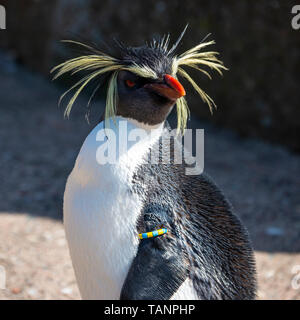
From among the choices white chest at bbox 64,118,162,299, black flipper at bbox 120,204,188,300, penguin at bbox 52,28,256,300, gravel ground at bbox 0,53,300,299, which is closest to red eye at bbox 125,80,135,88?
penguin at bbox 52,28,256,300

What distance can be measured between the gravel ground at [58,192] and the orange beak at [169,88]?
140 centimetres

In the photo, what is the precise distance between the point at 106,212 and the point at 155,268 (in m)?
0.27

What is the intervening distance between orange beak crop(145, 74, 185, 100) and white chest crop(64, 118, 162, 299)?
22cm

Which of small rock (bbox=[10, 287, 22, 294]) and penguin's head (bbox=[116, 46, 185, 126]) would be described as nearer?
penguin's head (bbox=[116, 46, 185, 126])

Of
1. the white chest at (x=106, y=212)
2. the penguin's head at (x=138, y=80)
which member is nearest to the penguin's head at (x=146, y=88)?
the penguin's head at (x=138, y=80)

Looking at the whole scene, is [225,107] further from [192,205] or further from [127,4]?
[192,205]

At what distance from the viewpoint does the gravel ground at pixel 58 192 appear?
2922mm

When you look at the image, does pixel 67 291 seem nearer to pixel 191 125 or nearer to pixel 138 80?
pixel 138 80

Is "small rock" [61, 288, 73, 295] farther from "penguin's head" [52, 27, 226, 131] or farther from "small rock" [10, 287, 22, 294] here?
"penguin's head" [52, 27, 226, 131]

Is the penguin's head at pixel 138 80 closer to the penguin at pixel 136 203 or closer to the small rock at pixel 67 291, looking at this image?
the penguin at pixel 136 203

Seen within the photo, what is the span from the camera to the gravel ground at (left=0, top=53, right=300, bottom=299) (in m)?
2.92

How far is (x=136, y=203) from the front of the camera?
1.88 meters

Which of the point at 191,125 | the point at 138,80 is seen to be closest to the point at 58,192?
the point at 191,125
